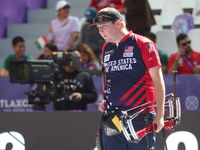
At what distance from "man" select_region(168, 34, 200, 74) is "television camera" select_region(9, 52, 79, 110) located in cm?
160

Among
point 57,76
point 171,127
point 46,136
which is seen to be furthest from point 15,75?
point 171,127

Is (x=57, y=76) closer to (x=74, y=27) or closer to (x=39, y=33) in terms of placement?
(x=74, y=27)

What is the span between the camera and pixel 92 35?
851cm

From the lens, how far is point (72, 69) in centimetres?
707

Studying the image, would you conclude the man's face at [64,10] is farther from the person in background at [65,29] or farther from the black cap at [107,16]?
the black cap at [107,16]

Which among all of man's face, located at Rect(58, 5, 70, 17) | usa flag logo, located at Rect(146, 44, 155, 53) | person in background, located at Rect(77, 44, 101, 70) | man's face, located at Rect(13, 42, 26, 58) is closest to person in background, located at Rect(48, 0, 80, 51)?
man's face, located at Rect(58, 5, 70, 17)

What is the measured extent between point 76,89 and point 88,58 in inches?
42.4

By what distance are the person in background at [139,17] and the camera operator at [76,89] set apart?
136 cm

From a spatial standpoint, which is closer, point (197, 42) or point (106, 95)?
point (106, 95)

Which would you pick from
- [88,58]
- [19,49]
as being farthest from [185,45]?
[19,49]

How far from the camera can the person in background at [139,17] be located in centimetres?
791

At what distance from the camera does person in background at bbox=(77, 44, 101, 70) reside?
25.7 ft

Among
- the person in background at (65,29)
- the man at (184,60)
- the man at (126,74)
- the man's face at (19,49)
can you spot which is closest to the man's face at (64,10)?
the person in background at (65,29)

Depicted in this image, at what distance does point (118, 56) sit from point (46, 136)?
206 cm
